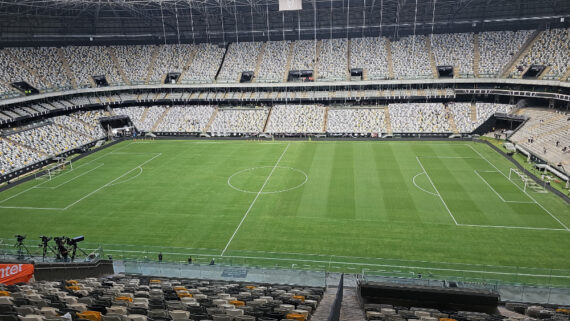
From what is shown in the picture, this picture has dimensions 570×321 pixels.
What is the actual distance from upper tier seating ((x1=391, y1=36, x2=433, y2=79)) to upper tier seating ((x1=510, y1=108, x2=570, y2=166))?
60.5ft

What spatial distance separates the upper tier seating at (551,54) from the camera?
60.8m

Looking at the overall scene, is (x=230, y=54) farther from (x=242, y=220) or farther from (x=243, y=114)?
(x=242, y=220)

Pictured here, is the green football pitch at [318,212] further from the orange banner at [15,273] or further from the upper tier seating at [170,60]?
the upper tier seating at [170,60]

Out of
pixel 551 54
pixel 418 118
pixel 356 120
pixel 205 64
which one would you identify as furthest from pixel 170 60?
pixel 551 54

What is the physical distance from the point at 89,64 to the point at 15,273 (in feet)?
233

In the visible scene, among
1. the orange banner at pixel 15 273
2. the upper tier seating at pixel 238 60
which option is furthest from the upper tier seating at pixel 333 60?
the orange banner at pixel 15 273

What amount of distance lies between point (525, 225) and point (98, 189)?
43581 millimetres

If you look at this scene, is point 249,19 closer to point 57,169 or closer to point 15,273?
point 57,169

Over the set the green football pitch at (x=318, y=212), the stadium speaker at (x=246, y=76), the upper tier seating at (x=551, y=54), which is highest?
the upper tier seating at (x=551, y=54)

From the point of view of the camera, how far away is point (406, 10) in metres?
78.7

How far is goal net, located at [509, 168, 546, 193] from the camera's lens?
40.4m

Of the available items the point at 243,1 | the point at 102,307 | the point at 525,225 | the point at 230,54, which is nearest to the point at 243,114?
the point at 230,54

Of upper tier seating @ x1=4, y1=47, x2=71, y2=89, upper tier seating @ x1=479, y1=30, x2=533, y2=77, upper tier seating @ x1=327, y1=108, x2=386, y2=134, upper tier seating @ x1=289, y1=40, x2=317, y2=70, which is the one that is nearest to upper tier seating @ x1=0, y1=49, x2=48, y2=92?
upper tier seating @ x1=4, y1=47, x2=71, y2=89

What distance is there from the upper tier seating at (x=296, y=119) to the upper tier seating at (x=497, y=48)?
30229mm
